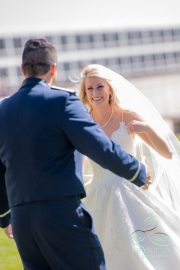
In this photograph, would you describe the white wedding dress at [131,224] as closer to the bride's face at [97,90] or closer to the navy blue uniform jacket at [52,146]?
the bride's face at [97,90]

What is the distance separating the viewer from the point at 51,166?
452cm

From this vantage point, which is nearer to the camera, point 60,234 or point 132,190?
point 60,234

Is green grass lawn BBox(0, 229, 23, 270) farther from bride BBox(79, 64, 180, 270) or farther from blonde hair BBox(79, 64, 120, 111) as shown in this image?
blonde hair BBox(79, 64, 120, 111)

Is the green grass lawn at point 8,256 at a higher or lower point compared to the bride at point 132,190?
lower

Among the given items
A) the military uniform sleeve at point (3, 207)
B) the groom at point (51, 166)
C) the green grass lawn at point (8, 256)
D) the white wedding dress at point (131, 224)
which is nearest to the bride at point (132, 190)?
the white wedding dress at point (131, 224)

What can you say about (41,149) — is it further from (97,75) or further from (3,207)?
(97,75)

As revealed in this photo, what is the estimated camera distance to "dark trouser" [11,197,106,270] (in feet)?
14.7

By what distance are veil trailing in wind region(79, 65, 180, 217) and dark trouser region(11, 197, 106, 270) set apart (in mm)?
2080

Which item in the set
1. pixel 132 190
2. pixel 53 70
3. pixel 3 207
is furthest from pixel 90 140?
pixel 132 190

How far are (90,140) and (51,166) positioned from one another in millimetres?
266

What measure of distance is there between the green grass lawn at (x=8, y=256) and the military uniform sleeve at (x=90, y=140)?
3.69 meters

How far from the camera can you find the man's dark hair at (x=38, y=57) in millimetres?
4586

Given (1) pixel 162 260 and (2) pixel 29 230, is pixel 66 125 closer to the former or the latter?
(2) pixel 29 230

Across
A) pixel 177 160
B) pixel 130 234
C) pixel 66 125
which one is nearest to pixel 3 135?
pixel 66 125
